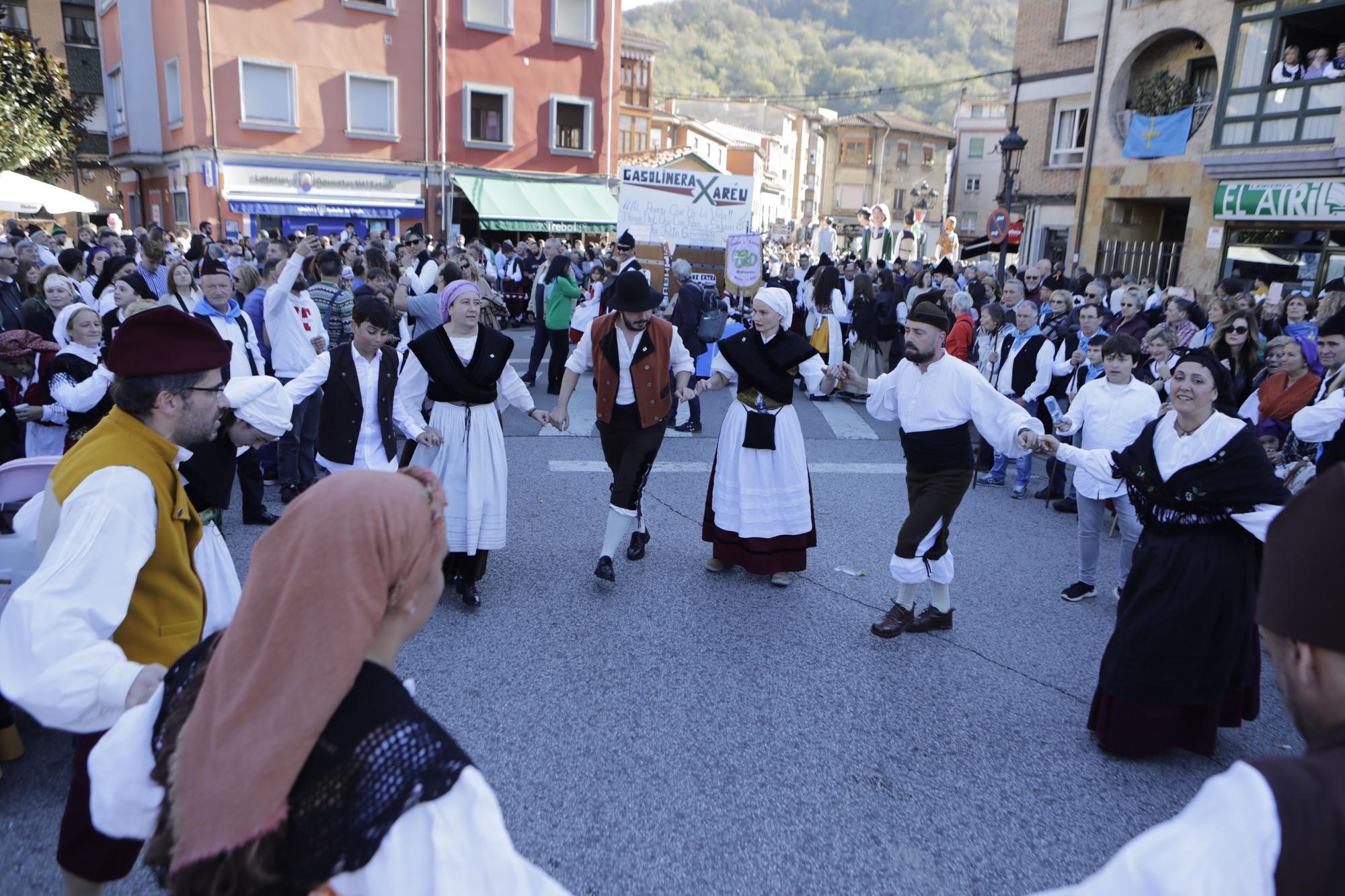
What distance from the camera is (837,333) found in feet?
23.1

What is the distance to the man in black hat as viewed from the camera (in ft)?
18.6

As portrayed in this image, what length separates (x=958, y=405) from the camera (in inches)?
193

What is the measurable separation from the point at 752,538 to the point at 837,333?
2146 mm

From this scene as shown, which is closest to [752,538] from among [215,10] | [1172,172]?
[1172,172]

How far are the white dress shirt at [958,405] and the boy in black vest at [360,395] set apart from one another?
2.95 meters

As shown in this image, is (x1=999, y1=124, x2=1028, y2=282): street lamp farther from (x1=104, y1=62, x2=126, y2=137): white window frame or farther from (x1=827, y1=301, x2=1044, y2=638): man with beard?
(x1=104, y1=62, x2=126, y2=137): white window frame

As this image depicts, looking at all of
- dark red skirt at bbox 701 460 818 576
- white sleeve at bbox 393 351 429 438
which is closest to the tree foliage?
white sleeve at bbox 393 351 429 438

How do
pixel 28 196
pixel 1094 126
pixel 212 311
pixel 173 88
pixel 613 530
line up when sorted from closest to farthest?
pixel 613 530 → pixel 212 311 → pixel 28 196 → pixel 1094 126 → pixel 173 88

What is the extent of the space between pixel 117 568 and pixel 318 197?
25.0 m

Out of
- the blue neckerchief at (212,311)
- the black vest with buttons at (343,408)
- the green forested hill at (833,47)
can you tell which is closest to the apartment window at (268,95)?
the blue neckerchief at (212,311)

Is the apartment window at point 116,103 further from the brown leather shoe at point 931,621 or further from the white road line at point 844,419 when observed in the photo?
the brown leather shoe at point 931,621

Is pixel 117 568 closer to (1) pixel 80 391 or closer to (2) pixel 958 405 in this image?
(1) pixel 80 391

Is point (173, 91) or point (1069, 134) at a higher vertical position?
point (173, 91)

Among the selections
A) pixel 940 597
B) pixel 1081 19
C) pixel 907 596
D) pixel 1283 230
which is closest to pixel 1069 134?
pixel 1081 19
